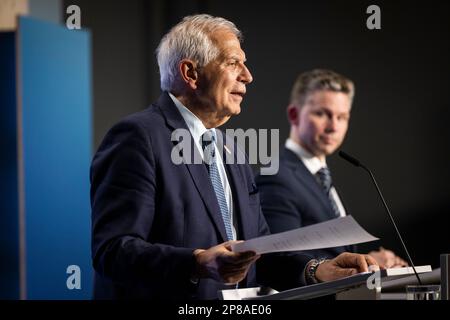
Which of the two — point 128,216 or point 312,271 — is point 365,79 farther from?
point 128,216

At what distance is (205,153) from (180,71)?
0.25 metres

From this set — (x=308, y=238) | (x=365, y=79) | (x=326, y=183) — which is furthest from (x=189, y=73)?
(x=365, y=79)

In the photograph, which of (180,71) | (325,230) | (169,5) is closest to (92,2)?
(169,5)

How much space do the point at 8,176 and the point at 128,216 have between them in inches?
85.5

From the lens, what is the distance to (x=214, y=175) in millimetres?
2469

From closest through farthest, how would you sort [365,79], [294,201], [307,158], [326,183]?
[294,201] < [326,183] < [307,158] < [365,79]

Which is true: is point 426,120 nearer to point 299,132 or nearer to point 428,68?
point 428,68

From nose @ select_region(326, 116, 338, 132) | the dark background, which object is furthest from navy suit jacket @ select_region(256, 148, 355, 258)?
the dark background

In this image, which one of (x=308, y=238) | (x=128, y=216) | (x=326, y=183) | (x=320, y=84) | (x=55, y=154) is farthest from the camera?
(x=55, y=154)

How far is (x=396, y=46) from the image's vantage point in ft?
18.1

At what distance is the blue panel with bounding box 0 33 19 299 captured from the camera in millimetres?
4219

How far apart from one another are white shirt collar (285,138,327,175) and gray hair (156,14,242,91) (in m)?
1.49

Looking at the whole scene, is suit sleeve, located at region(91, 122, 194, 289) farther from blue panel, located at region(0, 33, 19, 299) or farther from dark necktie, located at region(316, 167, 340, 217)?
blue panel, located at region(0, 33, 19, 299)
